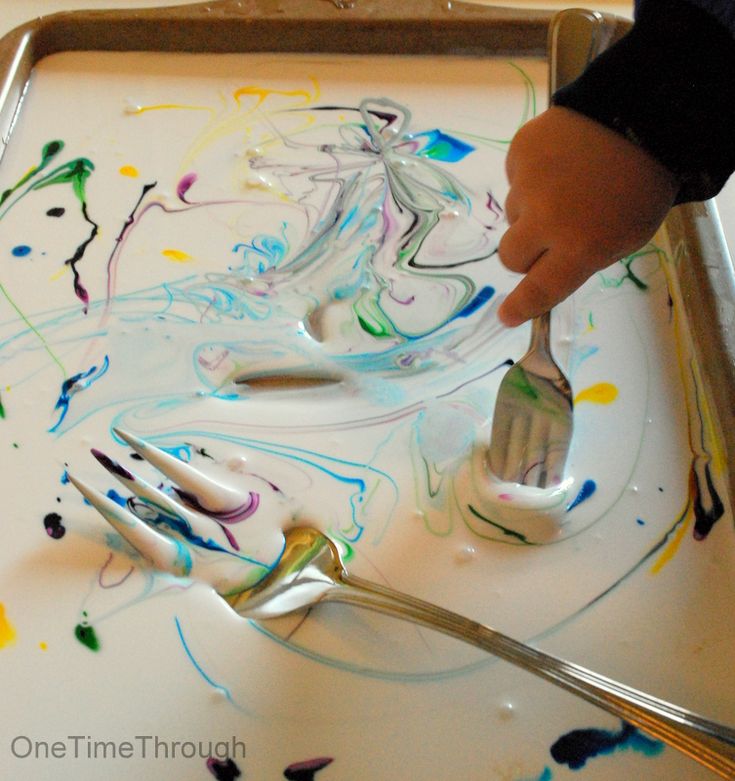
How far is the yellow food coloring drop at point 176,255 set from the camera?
28.4 inches

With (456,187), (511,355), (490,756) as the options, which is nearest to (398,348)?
(511,355)

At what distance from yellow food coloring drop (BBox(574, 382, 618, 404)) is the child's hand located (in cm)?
12

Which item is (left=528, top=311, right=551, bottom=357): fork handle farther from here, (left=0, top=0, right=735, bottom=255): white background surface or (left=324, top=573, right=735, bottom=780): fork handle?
(left=0, top=0, right=735, bottom=255): white background surface

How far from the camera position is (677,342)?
65cm

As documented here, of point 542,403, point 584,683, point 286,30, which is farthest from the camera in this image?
point 286,30

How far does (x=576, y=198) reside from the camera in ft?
1.60

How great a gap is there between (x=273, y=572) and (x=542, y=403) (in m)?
0.22

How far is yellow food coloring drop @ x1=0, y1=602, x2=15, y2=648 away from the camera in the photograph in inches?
19.7

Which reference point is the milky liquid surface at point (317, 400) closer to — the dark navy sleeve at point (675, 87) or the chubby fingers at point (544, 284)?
the chubby fingers at point (544, 284)

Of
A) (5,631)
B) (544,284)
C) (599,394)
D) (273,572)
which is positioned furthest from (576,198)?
(5,631)

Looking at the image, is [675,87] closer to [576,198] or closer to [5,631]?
[576,198]

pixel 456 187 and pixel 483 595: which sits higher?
pixel 456 187

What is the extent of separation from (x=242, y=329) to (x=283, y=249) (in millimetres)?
100

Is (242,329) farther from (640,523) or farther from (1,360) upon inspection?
(640,523)
